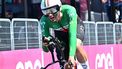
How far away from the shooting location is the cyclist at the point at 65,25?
5.68 meters

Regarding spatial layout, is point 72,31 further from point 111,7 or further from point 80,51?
point 111,7

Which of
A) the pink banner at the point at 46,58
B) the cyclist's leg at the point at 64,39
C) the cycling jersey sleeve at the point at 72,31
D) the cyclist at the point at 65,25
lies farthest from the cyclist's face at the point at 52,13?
the pink banner at the point at 46,58

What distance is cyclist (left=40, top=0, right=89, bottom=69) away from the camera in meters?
5.68

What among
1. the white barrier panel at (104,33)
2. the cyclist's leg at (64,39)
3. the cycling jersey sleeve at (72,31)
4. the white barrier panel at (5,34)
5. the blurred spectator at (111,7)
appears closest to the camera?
the cycling jersey sleeve at (72,31)

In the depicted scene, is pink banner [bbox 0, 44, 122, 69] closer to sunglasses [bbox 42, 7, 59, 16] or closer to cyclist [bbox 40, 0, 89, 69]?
cyclist [bbox 40, 0, 89, 69]

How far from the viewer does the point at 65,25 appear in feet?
20.5

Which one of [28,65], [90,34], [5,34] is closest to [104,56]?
[90,34]

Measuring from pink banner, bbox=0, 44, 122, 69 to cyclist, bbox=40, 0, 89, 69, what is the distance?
2.19 meters

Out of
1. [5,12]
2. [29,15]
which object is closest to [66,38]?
[5,12]

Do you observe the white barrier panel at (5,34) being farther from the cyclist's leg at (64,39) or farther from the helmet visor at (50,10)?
the helmet visor at (50,10)

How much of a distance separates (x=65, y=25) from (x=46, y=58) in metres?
3.45

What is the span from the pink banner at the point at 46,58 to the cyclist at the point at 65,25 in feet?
7.17

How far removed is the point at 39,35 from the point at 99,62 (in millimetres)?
2503

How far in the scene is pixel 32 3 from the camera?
12000 mm
